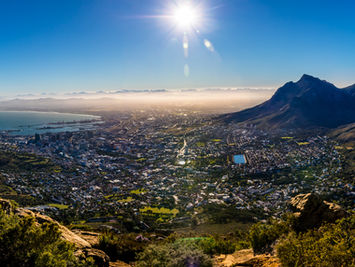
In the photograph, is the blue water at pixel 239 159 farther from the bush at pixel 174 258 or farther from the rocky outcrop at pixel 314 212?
the bush at pixel 174 258

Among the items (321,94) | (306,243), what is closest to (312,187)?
(306,243)

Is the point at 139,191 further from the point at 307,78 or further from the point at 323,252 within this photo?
the point at 307,78

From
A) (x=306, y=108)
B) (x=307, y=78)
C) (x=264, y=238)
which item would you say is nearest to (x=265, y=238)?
(x=264, y=238)

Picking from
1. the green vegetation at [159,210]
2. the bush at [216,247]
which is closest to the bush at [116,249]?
the bush at [216,247]

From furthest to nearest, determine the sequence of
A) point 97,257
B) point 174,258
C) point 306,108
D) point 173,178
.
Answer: point 306,108
point 173,178
point 97,257
point 174,258

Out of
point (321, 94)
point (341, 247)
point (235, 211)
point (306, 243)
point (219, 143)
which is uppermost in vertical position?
point (321, 94)

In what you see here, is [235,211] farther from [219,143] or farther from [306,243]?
[219,143]

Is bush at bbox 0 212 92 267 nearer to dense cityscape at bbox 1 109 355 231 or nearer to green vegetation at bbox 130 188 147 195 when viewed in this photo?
dense cityscape at bbox 1 109 355 231
